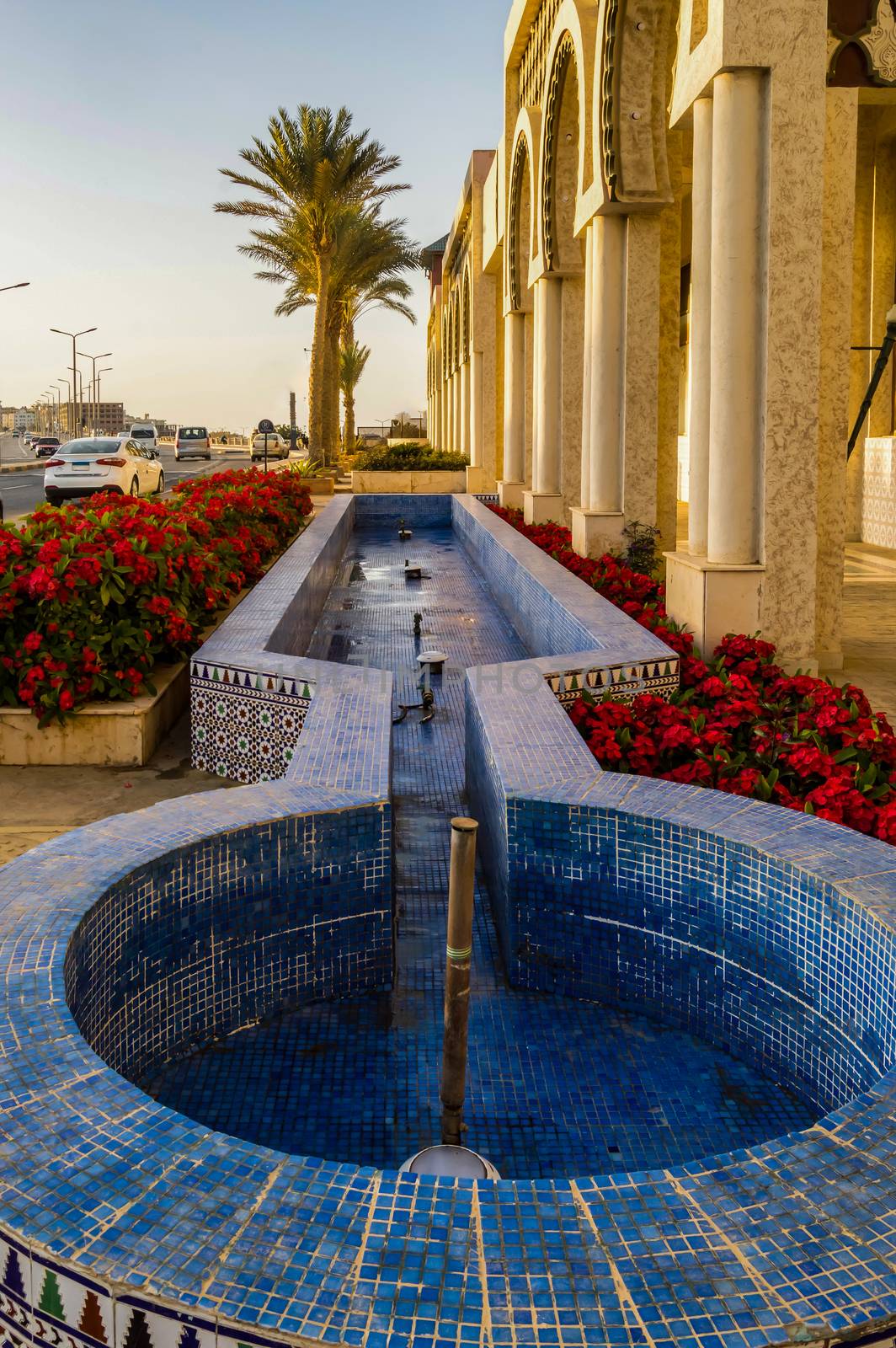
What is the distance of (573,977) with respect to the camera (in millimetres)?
4199

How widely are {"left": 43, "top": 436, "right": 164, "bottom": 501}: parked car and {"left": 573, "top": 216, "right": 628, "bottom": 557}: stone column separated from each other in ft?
50.4

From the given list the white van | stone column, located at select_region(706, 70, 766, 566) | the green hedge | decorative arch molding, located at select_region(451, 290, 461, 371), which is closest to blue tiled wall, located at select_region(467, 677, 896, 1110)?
stone column, located at select_region(706, 70, 766, 566)

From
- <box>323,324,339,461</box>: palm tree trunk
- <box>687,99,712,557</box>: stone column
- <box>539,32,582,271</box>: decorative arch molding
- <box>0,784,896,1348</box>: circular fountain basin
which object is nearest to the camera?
<box>0,784,896,1348</box>: circular fountain basin

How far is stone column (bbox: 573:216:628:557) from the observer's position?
36.2ft

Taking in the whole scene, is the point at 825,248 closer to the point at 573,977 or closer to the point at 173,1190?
the point at 573,977

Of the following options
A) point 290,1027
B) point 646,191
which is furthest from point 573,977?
point 646,191

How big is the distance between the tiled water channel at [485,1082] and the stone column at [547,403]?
37.5ft

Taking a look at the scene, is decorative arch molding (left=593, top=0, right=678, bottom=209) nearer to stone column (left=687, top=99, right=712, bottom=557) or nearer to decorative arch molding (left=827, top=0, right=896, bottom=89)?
stone column (left=687, top=99, right=712, bottom=557)

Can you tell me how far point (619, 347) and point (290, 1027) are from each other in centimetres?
863

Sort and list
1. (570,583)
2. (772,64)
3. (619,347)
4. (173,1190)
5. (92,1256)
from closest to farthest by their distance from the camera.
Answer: (92,1256) < (173,1190) < (772,64) < (570,583) < (619,347)

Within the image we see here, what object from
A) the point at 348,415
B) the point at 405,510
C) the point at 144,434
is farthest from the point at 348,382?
the point at 405,510

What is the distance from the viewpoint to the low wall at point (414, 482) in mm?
26641

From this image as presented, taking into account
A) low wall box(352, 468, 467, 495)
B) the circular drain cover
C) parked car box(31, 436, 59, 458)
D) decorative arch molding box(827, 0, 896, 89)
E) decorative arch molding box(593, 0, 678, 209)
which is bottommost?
the circular drain cover

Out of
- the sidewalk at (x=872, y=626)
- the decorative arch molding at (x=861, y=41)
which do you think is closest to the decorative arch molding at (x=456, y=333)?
the sidewalk at (x=872, y=626)
